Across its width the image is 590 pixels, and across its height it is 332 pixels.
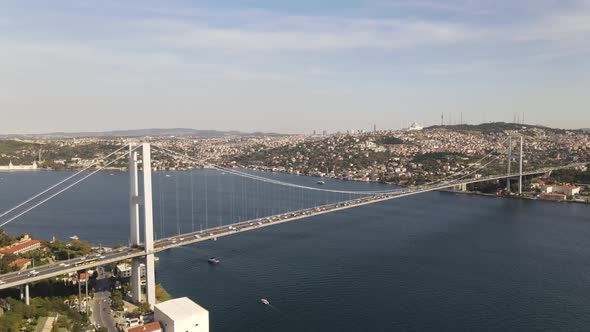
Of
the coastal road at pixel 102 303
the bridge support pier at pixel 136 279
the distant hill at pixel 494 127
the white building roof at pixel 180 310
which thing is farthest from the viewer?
the distant hill at pixel 494 127

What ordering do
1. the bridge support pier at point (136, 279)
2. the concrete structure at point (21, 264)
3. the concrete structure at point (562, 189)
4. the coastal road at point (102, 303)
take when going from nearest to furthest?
the coastal road at point (102, 303)
the bridge support pier at point (136, 279)
the concrete structure at point (21, 264)
the concrete structure at point (562, 189)

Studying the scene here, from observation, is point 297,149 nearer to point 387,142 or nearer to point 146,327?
point 387,142

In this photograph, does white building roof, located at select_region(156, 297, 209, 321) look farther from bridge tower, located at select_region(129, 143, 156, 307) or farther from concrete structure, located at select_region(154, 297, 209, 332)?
bridge tower, located at select_region(129, 143, 156, 307)

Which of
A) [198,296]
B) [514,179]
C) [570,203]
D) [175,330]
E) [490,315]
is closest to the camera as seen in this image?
[175,330]

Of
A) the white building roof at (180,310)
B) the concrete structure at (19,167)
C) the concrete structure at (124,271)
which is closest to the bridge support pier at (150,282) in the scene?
the white building roof at (180,310)

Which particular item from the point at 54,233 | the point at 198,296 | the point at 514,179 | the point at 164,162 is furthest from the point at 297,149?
the point at 198,296

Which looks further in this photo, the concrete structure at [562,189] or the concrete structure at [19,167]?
the concrete structure at [19,167]

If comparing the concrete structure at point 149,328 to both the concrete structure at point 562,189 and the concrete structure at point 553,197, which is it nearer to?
the concrete structure at point 553,197
